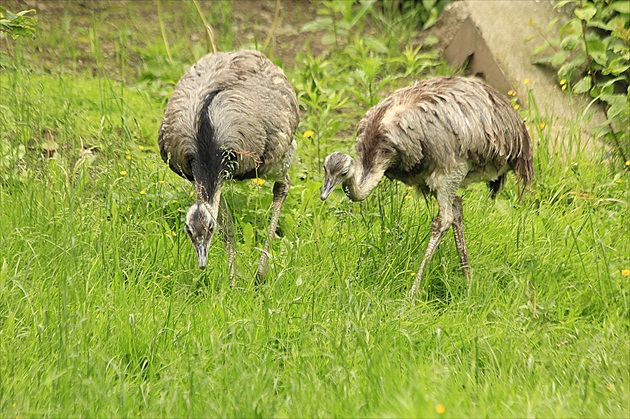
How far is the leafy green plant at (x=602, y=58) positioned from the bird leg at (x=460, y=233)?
1637 millimetres

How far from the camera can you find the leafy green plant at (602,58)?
6.69 metres

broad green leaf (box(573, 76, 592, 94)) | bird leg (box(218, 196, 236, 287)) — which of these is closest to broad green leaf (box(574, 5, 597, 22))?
broad green leaf (box(573, 76, 592, 94))

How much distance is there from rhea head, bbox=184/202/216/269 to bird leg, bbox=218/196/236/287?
0.27 metres

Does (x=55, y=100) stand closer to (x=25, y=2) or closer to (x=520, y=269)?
(x=25, y=2)

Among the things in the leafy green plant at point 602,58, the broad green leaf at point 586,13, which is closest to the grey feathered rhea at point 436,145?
the leafy green plant at point 602,58

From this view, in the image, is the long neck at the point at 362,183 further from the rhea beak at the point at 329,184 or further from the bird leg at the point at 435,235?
the bird leg at the point at 435,235

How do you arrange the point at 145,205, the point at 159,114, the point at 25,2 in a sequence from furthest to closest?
the point at 25,2 → the point at 159,114 → the point at 145,205

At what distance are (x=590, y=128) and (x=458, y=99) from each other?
2.08 meters

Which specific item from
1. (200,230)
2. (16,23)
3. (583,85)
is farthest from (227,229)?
(583,85)

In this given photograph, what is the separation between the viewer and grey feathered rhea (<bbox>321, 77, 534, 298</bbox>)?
5.31 meters

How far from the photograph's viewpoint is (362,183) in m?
5.33

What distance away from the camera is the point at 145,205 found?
237 inches

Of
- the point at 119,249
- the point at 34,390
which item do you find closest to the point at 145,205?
the point at 119,249

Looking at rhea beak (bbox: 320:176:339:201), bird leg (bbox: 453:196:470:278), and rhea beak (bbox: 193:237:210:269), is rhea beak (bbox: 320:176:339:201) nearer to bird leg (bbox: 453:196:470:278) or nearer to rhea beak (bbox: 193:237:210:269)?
rhea beak (bbox: 193:237:210:269)
